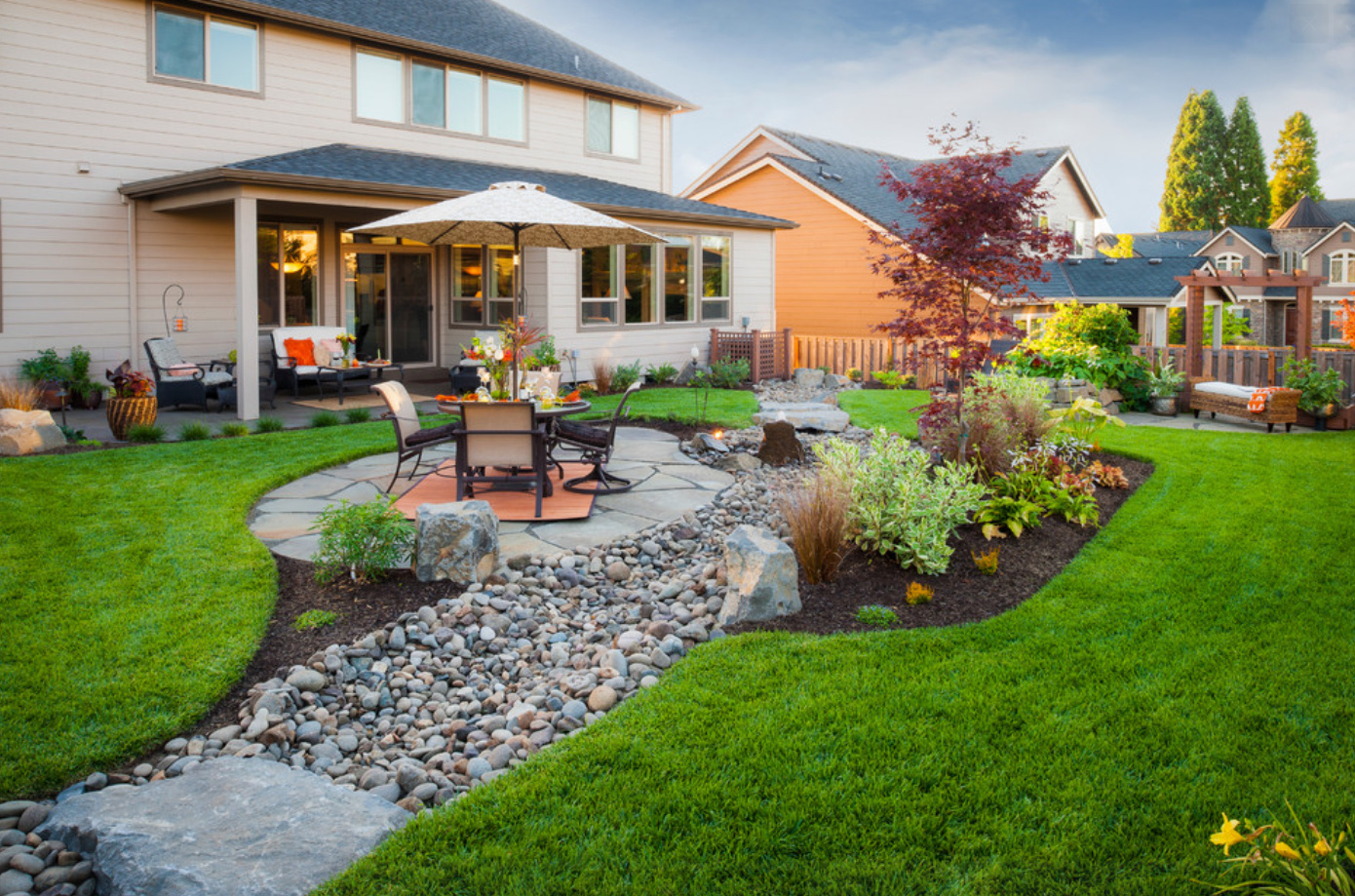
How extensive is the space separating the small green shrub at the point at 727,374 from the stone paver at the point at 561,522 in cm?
→ 696

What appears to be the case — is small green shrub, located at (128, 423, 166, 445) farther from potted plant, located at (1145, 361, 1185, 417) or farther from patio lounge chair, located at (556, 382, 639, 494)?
potted plant, located at (1145, 361, 1185, 417)

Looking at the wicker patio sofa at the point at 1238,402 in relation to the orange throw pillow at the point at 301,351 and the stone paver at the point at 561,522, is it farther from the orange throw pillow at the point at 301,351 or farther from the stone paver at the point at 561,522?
the orange throw pillow at the point at 301,351

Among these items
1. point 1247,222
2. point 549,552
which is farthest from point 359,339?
point 1247,222

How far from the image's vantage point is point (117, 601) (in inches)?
199

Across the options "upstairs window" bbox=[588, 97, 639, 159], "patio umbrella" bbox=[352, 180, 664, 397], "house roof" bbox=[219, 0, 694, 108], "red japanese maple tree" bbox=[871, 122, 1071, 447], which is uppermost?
"house roof" bbox=[219, 0, 694, 108]

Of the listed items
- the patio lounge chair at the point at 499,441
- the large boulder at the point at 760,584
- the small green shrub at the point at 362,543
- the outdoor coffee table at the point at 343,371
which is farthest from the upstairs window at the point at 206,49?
the large boulder at the point at 760,584

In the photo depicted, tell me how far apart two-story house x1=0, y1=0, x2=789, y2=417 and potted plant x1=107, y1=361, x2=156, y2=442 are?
54.4 inches

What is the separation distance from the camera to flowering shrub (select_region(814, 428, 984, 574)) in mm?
5504

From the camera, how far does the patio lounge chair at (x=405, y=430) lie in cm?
738

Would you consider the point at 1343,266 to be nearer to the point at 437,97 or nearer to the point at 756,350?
the point at 756,350

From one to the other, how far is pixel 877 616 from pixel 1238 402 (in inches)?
381

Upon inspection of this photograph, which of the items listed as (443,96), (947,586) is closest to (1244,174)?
(443,96)

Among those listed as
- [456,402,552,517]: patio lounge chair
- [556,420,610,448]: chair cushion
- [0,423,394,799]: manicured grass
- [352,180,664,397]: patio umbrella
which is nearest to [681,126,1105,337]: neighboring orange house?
[352,180,664,397]: patio umbrella

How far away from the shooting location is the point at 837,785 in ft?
10.5
